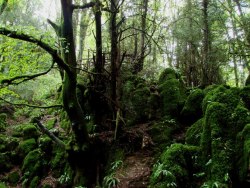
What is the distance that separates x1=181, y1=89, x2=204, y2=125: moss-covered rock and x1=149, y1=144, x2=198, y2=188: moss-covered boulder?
91.3 inches

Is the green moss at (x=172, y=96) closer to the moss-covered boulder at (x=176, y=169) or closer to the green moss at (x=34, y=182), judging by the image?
the moss-covered boulder at (x=176, y=169)

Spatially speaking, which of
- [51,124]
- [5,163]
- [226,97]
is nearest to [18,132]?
[51,124]

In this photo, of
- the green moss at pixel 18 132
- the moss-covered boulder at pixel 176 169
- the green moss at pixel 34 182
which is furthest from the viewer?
the green moss at pixel 18 132

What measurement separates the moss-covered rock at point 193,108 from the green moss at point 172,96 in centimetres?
38

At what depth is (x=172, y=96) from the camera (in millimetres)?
10070

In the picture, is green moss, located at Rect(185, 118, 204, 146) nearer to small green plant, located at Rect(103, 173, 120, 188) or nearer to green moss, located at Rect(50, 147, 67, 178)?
small green plant, located at Rect(103, 173, 120, 188)

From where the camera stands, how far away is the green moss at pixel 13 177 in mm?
10115

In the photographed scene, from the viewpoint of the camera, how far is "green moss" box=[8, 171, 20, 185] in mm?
10115

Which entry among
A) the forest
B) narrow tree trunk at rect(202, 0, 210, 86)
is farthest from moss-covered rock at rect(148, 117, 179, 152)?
narrow tree trunk at rect(202, 0, 210, 86)

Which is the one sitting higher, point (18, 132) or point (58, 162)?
point (18, 132)

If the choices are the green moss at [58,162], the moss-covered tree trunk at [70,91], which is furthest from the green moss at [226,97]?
the green moss at [58,162]

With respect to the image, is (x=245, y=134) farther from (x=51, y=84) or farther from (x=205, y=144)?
(x=51, y=84)

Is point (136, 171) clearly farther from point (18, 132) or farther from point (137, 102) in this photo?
point (18, 132)

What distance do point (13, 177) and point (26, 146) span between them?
134 cm
